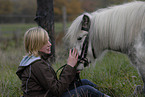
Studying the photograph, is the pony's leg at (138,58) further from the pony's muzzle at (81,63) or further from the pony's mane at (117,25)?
the pony's muzzle at (81,63)

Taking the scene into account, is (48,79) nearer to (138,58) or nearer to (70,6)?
(138,58)

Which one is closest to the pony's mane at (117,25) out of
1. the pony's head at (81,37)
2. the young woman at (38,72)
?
the pony's head at (81,37)

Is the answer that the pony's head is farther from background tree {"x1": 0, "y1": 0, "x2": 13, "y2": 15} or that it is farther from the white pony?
background tree {"x1": 0, "y1": 0, "x2": 13, "y2": 15}

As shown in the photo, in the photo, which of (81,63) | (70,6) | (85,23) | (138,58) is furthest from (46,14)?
(70,6)

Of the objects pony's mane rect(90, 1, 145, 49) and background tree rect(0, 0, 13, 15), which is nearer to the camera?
pony's mane rect(90, 1, 145, 49)

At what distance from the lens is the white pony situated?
230 cm

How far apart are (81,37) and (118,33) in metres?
0.60

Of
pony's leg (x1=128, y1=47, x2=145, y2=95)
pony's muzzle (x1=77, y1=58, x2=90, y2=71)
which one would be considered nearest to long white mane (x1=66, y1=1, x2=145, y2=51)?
pony's leg (x1=128, y1=47, x2=145, y2=95)

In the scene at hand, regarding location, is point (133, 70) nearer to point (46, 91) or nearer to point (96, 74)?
point (96, 74)

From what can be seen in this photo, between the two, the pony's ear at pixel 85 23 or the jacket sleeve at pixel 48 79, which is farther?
the pony's ear at pixel 85 23

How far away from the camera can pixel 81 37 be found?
266cm

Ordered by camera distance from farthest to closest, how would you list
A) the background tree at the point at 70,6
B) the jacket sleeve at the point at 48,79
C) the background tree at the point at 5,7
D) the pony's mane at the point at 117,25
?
1. the background tree at the point at 70,6
2. the background tree at the point at 5,7
3. the pony's mane at the point at 117,25
4. the jacket sleeve at the point at 48,79

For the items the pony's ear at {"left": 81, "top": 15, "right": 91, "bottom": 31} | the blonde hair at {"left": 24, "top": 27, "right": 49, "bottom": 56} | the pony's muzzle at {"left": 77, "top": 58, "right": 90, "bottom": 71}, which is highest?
the pony's ear at {"left": 81, "top": 15, "right": 91, "bottom": 31}

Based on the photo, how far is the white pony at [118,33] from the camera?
7.55ft
